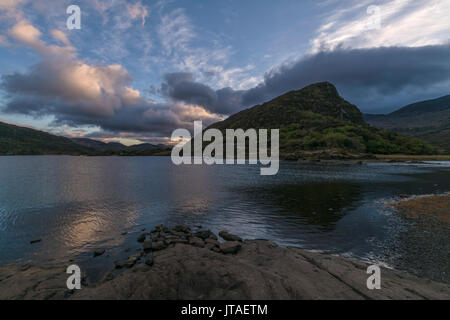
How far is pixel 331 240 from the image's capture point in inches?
776

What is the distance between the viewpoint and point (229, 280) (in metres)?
10.5

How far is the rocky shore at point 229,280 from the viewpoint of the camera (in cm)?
998

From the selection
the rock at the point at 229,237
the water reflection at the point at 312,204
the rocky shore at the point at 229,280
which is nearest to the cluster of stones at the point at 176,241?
the rock at the point at 229,237

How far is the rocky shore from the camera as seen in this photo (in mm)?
9977

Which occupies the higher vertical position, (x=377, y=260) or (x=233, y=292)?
(x=233, y=292)

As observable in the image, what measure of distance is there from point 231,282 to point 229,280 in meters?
0.17

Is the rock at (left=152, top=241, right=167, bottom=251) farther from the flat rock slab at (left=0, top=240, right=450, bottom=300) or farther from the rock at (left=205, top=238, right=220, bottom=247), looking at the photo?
the rock at (left=205, top=238, right=220, bottom=247)

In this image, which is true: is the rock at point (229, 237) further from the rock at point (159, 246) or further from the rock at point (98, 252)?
the rock at point (98, 252)

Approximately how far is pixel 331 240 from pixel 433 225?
37.4 feet

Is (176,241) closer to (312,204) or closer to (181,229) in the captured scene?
(181,229)

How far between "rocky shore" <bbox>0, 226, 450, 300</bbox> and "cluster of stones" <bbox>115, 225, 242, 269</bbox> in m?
Result: 0.39
